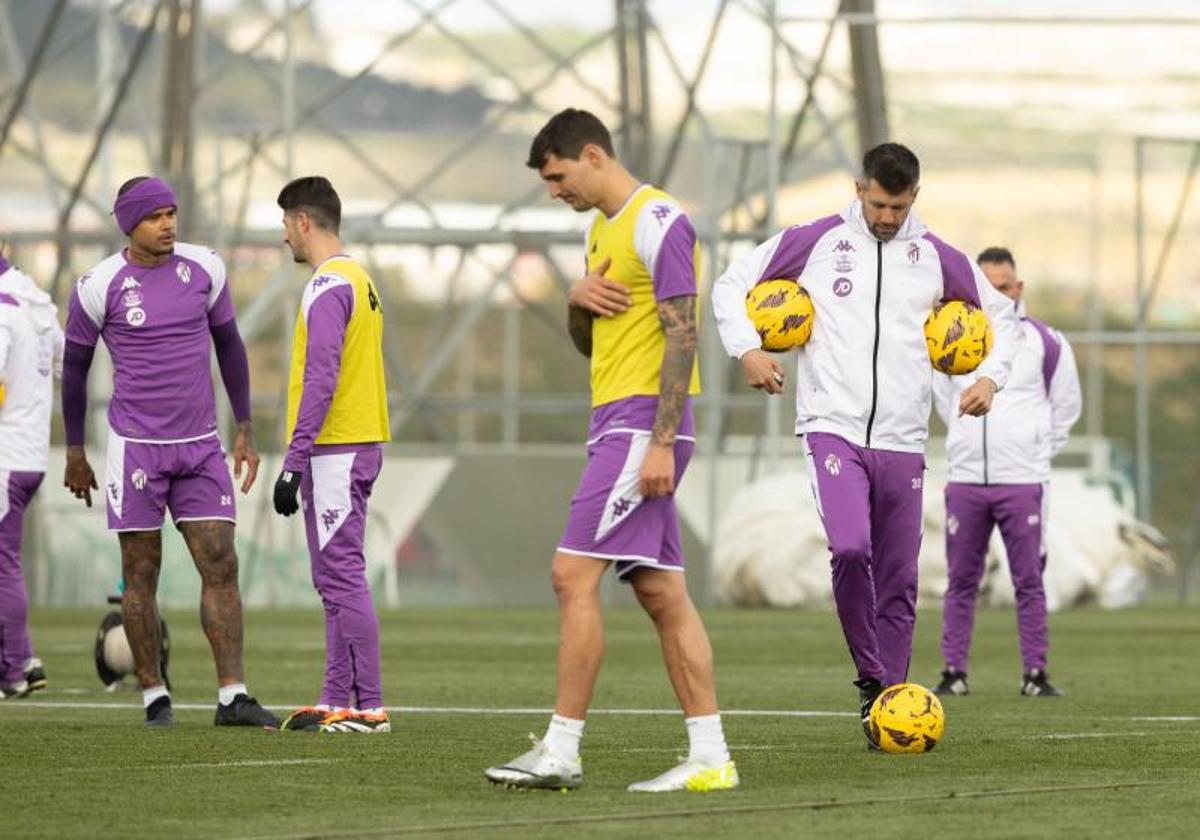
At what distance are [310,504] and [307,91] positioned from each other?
26.7 metres

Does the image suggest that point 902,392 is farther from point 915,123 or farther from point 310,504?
point 915,123

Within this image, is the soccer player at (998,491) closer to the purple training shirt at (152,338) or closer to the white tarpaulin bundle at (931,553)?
the purple training shirt at (152,338)

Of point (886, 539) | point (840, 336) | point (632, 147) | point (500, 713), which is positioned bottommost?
point (500, 713)

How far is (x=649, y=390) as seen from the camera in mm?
8523

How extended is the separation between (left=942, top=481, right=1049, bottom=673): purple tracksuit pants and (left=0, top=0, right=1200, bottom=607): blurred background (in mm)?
12830

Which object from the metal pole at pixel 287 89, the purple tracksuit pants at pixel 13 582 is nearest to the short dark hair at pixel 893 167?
the purple tracksuit pants at pixel 13 582

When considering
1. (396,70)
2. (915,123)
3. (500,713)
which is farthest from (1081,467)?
(500,713)

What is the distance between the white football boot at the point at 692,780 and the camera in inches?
336

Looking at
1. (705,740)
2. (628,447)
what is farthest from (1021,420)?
(628,447)

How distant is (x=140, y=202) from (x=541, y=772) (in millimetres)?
3717

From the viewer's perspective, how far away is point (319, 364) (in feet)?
35.8

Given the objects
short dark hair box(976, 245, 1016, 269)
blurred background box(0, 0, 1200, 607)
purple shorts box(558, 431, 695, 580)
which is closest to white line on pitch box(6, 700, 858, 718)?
short dark hair box(976, 245, 1016, 269)

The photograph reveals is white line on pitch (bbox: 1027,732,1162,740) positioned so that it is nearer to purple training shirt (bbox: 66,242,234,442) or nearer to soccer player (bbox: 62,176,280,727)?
soccer player (bbox: 62,176,280,727)

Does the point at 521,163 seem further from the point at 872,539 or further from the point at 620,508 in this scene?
the point at 620,508
